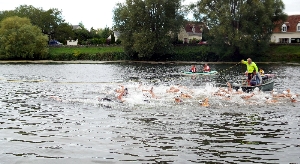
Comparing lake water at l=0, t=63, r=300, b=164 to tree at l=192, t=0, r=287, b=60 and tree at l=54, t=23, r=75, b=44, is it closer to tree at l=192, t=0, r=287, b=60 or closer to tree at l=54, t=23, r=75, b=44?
tree at l=192, t=0, r=287, b=60

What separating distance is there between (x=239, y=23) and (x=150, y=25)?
19466 millimetres

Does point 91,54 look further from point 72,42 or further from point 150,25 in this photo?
point 72,42

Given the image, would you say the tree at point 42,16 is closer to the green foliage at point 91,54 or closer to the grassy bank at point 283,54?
the green foliage at point 91,54

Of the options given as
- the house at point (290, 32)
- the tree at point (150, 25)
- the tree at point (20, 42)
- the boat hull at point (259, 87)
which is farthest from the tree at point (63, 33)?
the boat hull at point (259, 87)

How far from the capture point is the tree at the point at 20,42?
87312 millimetres

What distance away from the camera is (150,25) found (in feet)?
270

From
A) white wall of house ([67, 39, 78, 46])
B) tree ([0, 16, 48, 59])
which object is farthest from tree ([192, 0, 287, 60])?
white wall of house ([67, 39, 78, 46])

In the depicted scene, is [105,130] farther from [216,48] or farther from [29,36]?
[29,36]

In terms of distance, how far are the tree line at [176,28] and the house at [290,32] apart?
15.0m

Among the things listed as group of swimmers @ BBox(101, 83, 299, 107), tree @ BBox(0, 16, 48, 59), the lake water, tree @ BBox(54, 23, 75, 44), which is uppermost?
tree @ BBox(54, 23, 75, 44)

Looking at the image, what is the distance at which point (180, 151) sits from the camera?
13.4m

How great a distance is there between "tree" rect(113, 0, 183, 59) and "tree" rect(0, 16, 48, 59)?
69.7 feet

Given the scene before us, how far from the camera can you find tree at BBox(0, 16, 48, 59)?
8731cm

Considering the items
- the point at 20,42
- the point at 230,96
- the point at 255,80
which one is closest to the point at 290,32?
the point at 20,42
